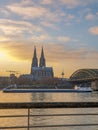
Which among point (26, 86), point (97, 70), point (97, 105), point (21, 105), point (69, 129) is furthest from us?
point (26, 86)

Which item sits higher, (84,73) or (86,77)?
(84,73)

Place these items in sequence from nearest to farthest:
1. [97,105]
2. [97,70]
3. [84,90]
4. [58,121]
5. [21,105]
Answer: [21,105], [97,105], [58,121], [84,90], [97,70]

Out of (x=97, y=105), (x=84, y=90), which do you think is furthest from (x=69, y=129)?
(x=84, y=90)

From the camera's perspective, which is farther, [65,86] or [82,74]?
[65,86]

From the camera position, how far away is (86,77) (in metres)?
158

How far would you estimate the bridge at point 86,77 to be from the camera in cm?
14731

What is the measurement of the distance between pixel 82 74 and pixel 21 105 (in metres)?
162

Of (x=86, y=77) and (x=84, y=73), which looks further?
(x=84, y=73)

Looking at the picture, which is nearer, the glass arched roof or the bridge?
the bridge

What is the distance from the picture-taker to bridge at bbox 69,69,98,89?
483 feet

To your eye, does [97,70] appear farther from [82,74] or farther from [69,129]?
[69,129]

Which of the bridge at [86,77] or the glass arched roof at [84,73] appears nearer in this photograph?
the bridge at [86,77]

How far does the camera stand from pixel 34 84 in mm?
197250

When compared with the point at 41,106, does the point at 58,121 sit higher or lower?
lower
